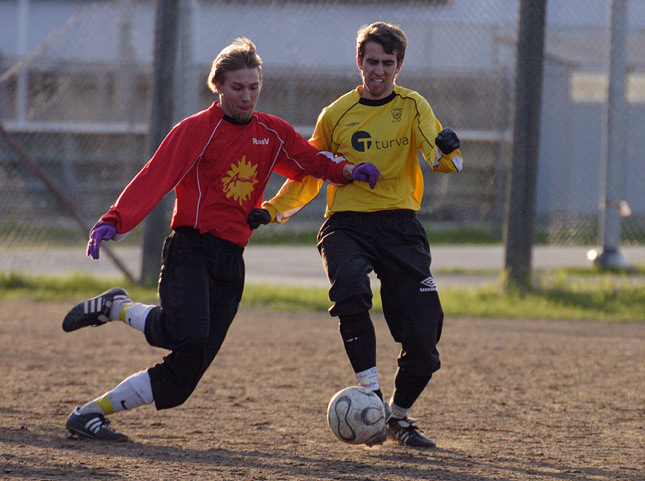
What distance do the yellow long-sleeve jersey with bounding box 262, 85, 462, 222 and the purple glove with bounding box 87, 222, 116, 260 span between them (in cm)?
83

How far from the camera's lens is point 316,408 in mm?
5027

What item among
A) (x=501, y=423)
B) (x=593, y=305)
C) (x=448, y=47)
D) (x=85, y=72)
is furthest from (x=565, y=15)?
(x=501, y=423)

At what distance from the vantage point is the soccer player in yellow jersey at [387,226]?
4.23 meters

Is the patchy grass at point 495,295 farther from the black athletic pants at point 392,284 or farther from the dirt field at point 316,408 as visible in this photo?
the black athletic pants at point 392,284

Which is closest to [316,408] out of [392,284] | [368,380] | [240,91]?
[368,380]

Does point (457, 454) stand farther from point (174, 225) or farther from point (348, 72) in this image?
point (348, 72)

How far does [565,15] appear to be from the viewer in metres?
10.3

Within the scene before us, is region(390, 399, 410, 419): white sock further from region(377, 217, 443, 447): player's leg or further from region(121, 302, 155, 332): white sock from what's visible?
region(121, 302, 155, 332): white sock

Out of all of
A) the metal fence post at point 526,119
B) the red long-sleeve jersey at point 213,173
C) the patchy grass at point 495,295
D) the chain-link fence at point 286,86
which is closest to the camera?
the red long-sleeve jersey at point 213,173

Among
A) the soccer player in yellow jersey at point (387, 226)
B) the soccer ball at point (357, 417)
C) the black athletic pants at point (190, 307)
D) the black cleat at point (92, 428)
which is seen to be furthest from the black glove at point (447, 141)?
the black cleat at point (92, 428)

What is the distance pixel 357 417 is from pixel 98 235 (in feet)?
4.19

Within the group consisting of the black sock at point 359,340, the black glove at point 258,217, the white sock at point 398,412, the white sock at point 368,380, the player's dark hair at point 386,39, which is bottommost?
the white sock at point 398,412

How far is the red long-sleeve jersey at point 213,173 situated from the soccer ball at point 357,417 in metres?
0.83

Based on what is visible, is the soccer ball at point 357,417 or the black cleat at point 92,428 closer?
the soccer ball at point 357,417
